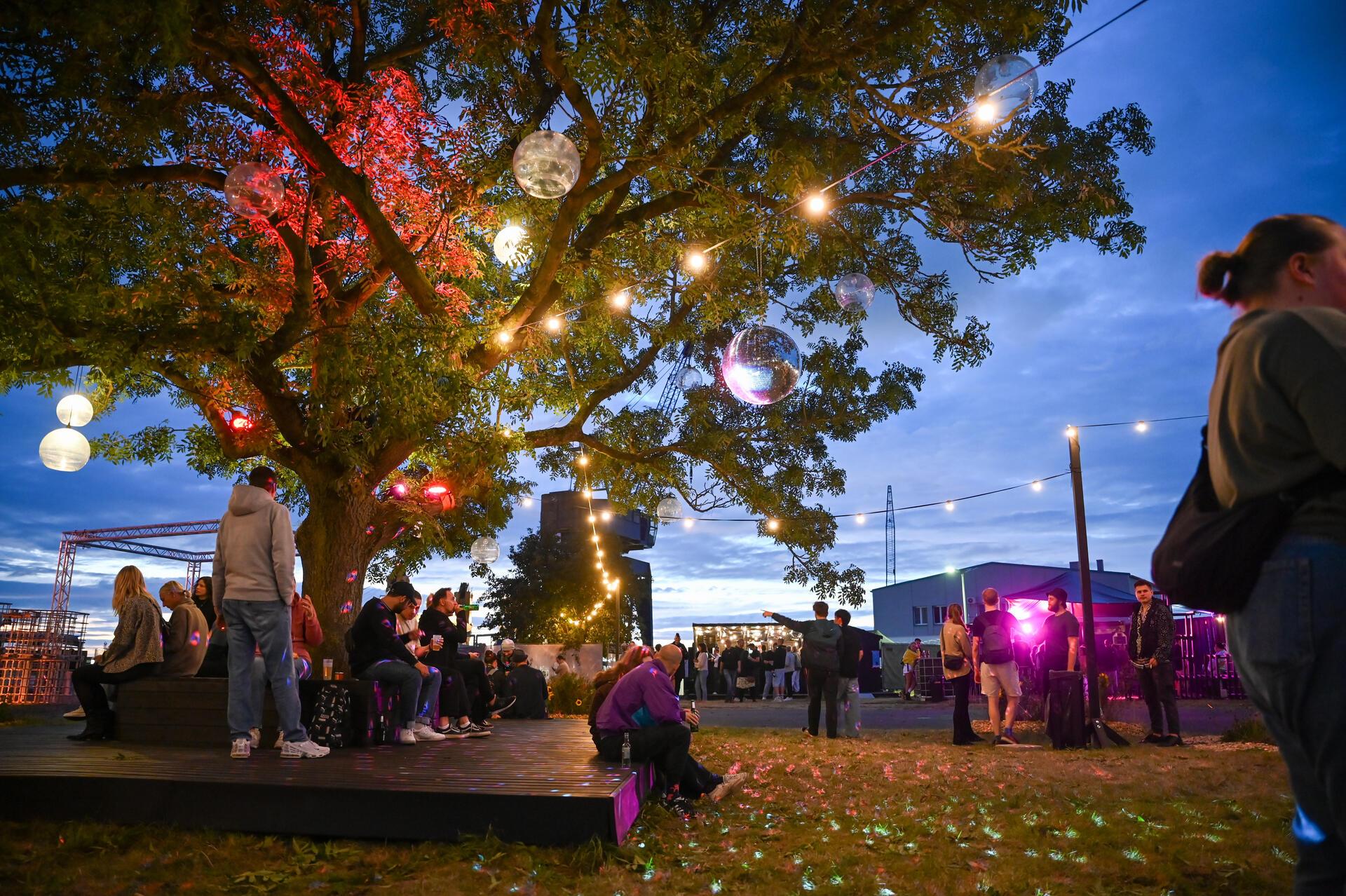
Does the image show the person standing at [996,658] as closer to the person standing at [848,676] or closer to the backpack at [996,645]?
the backpack at [996,645]

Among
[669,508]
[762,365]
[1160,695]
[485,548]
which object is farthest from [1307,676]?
[485,548]

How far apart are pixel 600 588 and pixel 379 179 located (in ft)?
89.1

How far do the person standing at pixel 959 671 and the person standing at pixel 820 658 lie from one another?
1347 mm

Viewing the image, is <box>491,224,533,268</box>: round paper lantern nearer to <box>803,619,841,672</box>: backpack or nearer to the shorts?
<box>803,619,841,672</box>: backpack

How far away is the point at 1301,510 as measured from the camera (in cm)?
166

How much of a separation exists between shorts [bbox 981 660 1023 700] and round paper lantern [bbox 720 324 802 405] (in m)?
4.91

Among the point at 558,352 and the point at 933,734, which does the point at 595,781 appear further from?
the point at 558,352

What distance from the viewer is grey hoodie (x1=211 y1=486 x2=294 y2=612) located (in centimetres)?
548

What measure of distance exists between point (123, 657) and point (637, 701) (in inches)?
189

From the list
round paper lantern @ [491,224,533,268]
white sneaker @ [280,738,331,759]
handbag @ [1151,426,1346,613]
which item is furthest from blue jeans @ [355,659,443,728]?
handbag @ [1151,426,1346,613]

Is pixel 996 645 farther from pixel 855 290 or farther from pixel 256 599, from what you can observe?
pixel 256 599

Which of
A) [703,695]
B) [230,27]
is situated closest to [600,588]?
[703,695]

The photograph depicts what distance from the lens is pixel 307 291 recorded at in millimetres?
8562

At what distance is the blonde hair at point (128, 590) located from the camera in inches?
291
